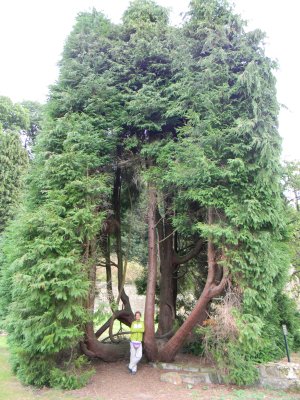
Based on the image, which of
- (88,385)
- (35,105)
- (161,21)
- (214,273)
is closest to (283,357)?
(214,273)

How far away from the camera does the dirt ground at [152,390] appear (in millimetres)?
6922

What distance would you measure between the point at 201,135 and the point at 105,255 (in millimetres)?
4958

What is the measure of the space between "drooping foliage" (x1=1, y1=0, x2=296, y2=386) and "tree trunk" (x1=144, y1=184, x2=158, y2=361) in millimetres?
42

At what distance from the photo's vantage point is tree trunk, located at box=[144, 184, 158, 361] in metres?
9.13

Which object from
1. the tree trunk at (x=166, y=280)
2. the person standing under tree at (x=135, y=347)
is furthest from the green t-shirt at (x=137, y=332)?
the tree trunk at (x=166, y=280)

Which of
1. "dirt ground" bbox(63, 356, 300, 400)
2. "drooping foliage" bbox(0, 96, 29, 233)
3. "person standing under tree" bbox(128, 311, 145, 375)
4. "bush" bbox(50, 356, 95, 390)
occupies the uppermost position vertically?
"drooping foliage" bbox(0, 96, 29, 233)

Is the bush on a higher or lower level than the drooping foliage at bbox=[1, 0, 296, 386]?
lower

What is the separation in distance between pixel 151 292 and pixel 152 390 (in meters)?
2.61

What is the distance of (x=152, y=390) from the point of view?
7.46 metres

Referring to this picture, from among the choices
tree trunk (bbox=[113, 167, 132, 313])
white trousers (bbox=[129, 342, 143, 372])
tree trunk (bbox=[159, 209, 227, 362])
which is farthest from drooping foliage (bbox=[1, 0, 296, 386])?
white trousers (bbox=[129, 342, 143, 372])

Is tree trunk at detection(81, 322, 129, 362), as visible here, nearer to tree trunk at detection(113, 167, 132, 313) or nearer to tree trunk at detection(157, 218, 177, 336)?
tree trunk at detection(113, 167, 132, 313)

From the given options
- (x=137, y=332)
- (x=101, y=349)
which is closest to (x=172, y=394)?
(x=137, y=332)

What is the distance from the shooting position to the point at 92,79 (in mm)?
9688

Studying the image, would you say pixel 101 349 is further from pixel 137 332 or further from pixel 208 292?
pixel 208 292
